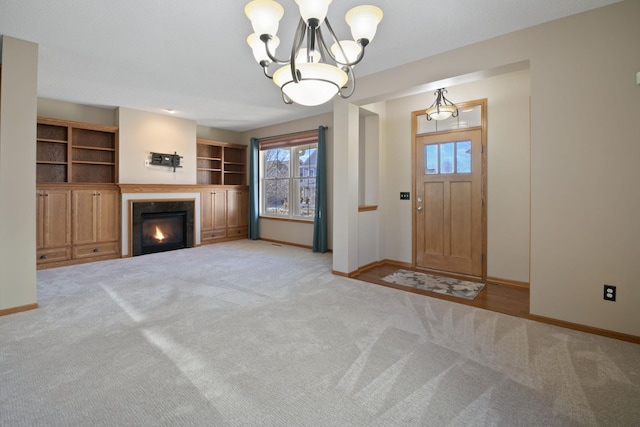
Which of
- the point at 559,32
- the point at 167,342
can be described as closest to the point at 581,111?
the point at 559,32

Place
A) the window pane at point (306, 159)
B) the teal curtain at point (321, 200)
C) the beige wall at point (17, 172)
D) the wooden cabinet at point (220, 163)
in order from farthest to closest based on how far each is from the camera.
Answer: the wooden cabinet at point (220, 163), the window pane at point (306, 159), the teal curtain at point (321, 200), the beige wall at point (17, 172)

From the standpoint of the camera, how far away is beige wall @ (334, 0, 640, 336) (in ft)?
7.72

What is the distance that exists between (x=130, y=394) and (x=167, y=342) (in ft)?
2.02

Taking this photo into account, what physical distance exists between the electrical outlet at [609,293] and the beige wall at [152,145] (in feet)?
21.7

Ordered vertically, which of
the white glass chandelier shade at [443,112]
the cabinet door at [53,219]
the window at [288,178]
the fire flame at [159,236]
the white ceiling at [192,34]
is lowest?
the fire flame at [159,236]

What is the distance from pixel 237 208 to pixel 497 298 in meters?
5.76

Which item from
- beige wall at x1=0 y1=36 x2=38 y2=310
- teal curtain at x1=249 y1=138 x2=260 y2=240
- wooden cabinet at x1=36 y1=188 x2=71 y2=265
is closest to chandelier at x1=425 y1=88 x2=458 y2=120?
teal curtain at x1=249 y1=138 x2=260 y2=240

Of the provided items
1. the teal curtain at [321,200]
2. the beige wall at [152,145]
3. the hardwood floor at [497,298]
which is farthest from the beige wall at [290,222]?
the hardwood floor at [497,298]

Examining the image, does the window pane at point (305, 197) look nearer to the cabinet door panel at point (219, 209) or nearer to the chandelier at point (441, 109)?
the cabinet door panel at point (219, 209)

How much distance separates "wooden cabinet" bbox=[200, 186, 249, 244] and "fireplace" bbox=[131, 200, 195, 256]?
393 mm

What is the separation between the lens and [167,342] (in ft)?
7.56

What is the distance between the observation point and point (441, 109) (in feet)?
12.7

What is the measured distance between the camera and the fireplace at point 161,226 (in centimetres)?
552

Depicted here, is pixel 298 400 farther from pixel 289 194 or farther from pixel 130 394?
pixel 289 194
